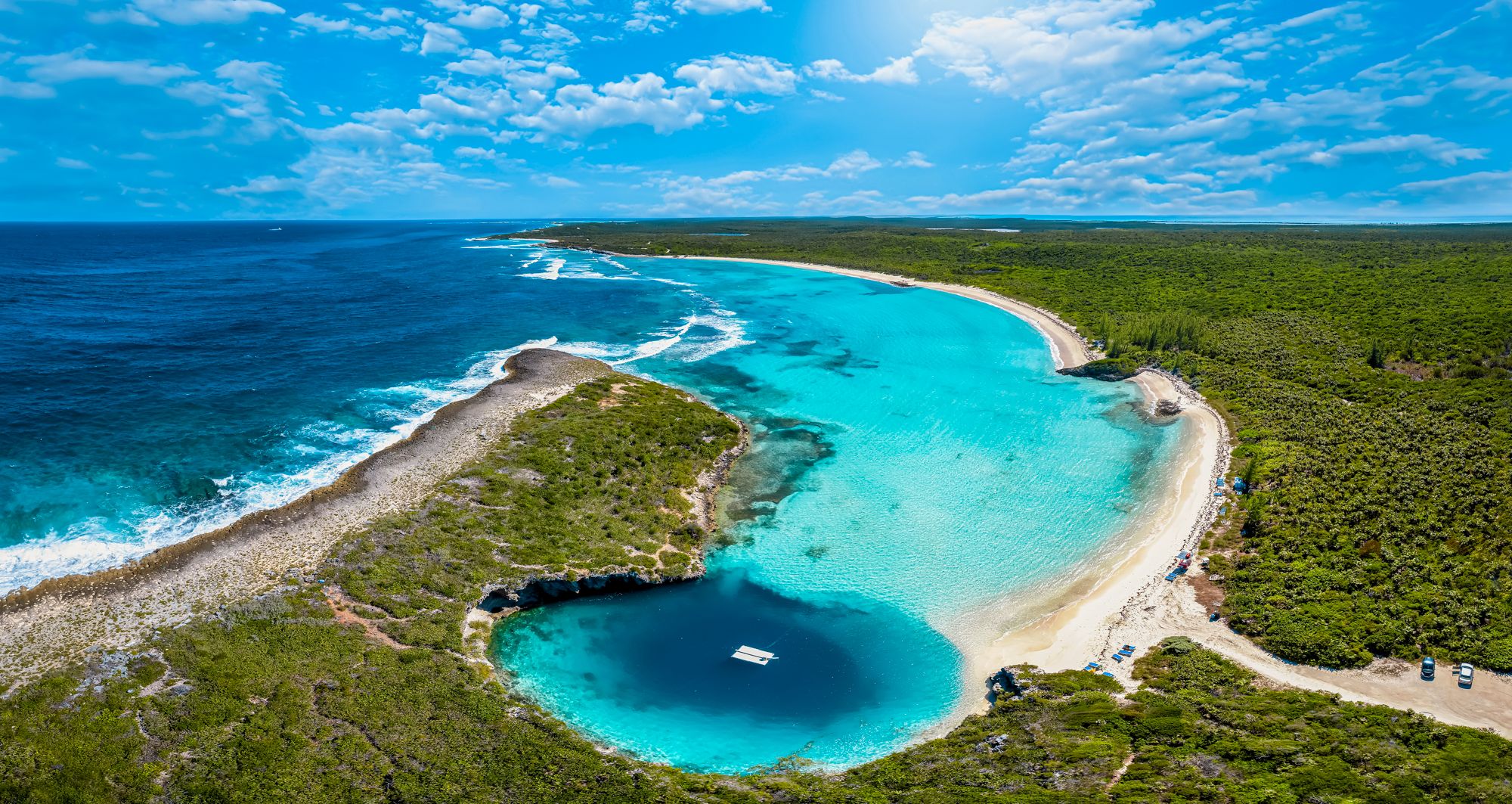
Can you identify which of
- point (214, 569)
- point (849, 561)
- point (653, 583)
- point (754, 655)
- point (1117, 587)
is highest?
point (214, 569)

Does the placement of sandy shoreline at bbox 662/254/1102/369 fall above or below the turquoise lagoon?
above

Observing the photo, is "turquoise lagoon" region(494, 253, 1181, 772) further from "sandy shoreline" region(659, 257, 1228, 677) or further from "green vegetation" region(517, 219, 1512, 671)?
"green vegetation" region(517, 219, 1512, 671)

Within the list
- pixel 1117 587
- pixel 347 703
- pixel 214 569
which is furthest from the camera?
pixel 1117 587

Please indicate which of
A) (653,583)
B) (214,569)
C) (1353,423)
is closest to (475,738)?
(653,583)

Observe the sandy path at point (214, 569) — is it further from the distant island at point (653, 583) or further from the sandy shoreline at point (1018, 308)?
the sandy shoreline at point (1018, 308)

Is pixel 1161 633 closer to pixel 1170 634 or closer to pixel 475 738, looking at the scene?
pixel 1170 634

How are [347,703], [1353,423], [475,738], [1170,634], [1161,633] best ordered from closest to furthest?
1. [475,738]
2. [347,703]
3. [1170,634]
4. [1161,633]
5. [1353,423]

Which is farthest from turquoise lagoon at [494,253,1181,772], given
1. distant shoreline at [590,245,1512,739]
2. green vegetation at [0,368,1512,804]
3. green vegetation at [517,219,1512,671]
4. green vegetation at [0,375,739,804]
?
green vegetation at [517,219,1512,671]
